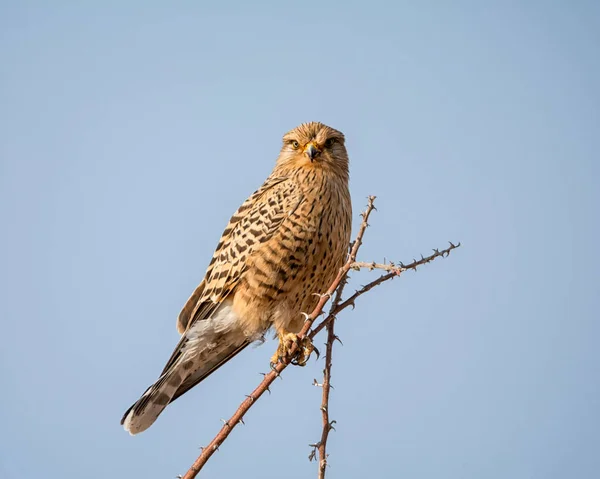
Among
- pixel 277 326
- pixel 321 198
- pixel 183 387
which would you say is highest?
pixel 321 198

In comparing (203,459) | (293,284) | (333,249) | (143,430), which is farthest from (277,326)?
(203,459)

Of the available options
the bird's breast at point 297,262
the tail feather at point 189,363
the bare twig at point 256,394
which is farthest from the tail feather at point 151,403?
the bare twig at point 256,394

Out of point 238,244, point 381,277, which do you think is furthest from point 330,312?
point 238,244

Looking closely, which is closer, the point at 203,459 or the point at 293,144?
the point at 203,459

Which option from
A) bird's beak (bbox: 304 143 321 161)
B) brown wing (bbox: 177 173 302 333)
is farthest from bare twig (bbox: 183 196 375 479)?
bird's beak (bbox: 304 143 321 161)

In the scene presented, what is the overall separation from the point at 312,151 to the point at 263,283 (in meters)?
1.07

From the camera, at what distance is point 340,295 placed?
11.2 ft

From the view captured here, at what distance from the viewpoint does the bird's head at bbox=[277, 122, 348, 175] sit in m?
5.26

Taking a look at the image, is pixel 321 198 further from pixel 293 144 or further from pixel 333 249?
pixel 293 144

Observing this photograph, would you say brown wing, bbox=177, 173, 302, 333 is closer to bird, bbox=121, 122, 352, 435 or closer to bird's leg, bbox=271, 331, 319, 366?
bird, bbox=121, 122, 352, 435

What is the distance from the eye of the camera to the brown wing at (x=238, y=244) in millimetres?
4812

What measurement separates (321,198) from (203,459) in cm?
237

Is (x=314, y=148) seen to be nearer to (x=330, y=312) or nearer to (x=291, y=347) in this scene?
(x=291, y=347)

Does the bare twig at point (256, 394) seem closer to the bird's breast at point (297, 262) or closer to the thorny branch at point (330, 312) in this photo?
the thorny branch at point (330, 312)
